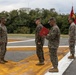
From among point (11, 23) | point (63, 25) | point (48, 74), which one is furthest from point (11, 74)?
point (11, 23)

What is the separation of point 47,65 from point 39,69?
0.89 metres

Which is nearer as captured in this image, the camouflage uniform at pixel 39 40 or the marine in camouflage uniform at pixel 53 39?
the marine in camouflage uniform at pixel 53 39

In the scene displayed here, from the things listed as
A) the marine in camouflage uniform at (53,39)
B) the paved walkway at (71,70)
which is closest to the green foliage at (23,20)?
the paved walkway at (71,70)

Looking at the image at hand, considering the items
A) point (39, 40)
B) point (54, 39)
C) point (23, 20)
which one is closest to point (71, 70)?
point (54, 39)

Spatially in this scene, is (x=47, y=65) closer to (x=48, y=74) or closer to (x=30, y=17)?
(x=48, y=74)

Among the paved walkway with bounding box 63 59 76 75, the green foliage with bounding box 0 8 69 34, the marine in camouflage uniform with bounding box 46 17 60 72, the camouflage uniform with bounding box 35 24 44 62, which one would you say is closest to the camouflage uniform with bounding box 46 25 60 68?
the marine in camouflage uniform with bounding box 46 17 60 72

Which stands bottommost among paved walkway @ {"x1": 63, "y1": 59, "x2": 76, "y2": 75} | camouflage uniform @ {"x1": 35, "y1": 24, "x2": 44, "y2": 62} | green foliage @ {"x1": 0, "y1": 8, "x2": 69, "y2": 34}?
green foliage @ {"x1": 0, "y1": 8, "x2": 69, "y2": 34}

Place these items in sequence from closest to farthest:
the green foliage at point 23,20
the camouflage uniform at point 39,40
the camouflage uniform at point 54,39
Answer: the camouflage uniform at point 54,39 → the camouflage uniform at point 39,40 → the green foliage at point 23,20

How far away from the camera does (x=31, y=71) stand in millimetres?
11219

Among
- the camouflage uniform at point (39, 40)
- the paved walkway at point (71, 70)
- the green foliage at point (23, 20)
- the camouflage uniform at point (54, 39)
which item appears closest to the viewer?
the camouflage uniform at point (54, 39)

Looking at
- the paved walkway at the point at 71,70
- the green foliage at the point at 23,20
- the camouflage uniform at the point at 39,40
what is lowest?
the green foliage at the point at 23,20

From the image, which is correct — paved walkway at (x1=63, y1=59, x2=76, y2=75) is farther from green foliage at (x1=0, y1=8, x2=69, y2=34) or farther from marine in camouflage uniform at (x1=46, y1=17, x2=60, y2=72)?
green foliage at (x1=0, y1=8, x2=69, y2=34)

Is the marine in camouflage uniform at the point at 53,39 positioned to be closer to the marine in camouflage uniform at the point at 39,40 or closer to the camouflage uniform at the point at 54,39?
the camouflage uniform at the point at 54,39

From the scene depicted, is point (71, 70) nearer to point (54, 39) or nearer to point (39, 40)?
point (54, 39)
